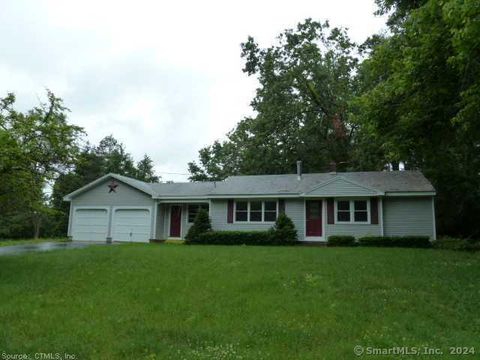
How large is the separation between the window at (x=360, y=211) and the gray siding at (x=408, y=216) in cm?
92

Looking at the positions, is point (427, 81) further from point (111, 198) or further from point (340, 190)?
point (111, 198)

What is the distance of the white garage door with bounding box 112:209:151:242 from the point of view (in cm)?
2419

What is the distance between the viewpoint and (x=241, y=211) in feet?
74.7

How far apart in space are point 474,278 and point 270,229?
497 inches

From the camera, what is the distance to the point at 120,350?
5.03 meters

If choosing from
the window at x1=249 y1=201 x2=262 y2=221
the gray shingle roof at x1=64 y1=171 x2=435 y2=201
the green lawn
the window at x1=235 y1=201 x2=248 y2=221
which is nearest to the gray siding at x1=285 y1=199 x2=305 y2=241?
the gray shingle roof at x1=64 y1=171 x2=435 y2=201

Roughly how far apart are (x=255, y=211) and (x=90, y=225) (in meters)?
10.8

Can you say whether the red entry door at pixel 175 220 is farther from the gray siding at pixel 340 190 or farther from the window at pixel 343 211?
the window at pixel 343 211

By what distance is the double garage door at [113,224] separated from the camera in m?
24.3

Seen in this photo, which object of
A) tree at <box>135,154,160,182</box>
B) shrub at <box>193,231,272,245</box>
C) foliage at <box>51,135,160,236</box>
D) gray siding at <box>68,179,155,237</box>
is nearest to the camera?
shrub at <box>193,231,272,245</box>

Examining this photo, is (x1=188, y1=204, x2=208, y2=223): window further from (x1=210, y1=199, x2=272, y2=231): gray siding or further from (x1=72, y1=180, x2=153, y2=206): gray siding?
(x1=72, y1=180, x2=153, y2=206): gray siding

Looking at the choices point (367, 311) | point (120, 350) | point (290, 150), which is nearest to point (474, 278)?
point (367, 311)

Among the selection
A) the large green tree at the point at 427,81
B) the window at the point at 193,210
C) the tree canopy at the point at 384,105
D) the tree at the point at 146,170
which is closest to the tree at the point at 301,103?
the tree canopy at the point at 384,105

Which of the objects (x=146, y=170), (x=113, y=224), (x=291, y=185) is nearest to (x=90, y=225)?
(x=113, y=224)
